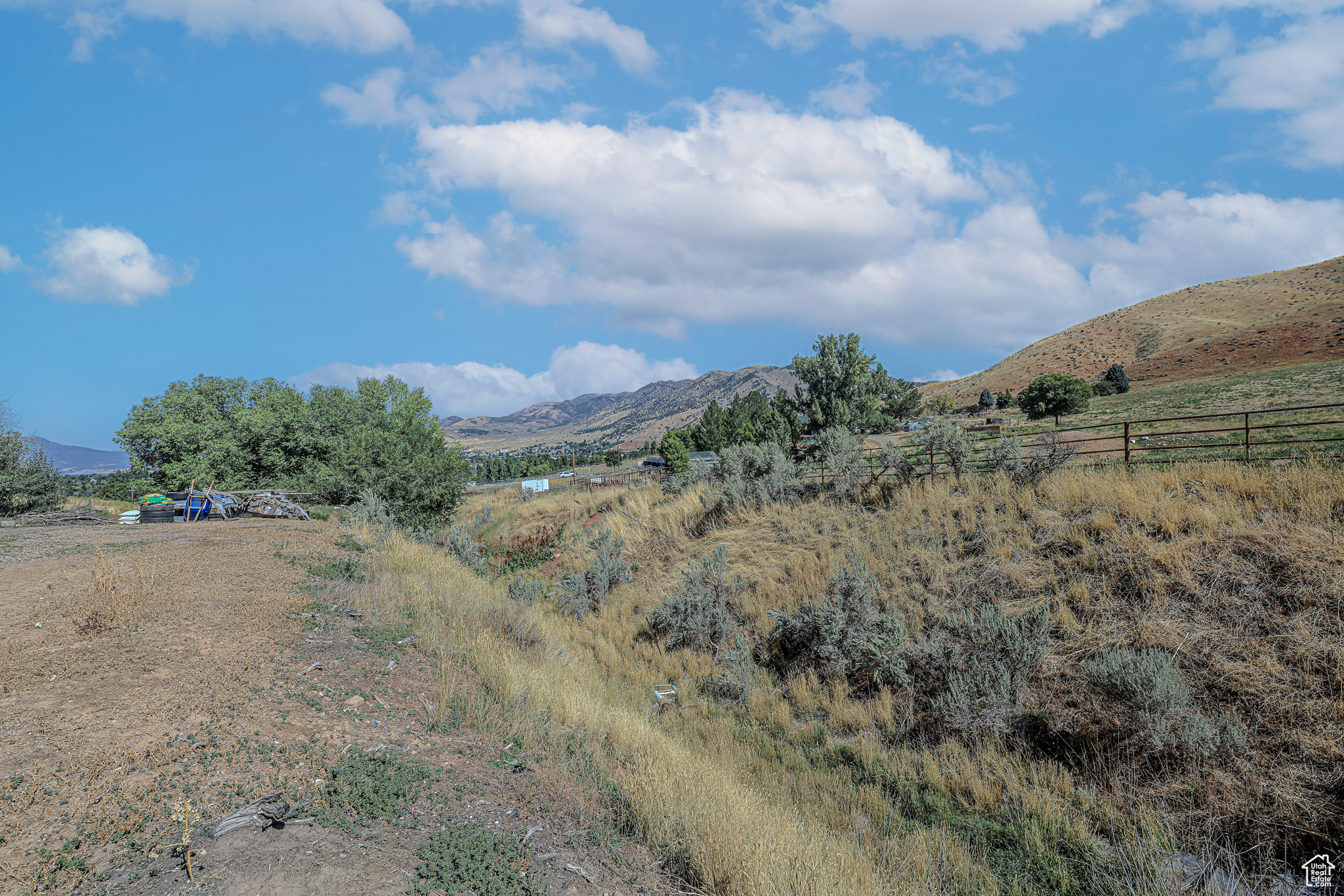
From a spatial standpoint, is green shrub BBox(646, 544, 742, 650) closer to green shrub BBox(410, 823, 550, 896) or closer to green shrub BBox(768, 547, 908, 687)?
green shrub BBox(768, 547, 908, 687)

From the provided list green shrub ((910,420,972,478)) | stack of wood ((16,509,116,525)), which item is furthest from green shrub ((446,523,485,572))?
green shrub ((910,420,972,478))

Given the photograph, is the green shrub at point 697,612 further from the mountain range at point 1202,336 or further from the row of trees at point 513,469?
the row of trees at point 513,469

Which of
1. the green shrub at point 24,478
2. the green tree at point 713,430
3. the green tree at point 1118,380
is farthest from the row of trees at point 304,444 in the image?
the green tree at point 1118,380

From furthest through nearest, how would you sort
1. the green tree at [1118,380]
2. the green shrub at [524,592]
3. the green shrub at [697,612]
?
the green tree at [1118,380] < the green shrub at [524,592] < the green shrub at [697,612]

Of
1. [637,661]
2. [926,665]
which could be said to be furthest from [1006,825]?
[637,661]

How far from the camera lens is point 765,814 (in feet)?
16.4

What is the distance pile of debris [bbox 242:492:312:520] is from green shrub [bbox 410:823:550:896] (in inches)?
796

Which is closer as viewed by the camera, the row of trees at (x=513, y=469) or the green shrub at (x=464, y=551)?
the green shrub at (x=464, y=551)

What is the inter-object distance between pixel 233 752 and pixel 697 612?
8.83m

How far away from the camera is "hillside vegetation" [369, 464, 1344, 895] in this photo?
201 inches

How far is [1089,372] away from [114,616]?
349 feet

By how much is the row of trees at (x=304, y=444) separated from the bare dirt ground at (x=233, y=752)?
14048 millimetres

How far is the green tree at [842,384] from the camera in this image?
74.8ft

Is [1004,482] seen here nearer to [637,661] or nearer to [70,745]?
[637,661]
